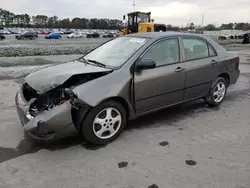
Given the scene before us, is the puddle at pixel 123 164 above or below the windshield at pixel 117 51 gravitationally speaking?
below

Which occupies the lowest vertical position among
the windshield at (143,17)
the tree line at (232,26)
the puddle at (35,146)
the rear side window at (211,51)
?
the puddle at (35,146)

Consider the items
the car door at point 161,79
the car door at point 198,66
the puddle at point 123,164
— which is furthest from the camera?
the car door at point 198,66

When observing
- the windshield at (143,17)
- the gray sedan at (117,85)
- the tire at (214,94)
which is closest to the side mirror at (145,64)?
the gray sedan at (117,85)

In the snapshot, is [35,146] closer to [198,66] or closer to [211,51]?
[198,66]

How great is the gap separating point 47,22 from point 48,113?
10817cm

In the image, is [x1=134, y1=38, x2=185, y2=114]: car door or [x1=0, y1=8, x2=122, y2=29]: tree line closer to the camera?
[x1=134, y1=38, x2=185, y2=114]: car door

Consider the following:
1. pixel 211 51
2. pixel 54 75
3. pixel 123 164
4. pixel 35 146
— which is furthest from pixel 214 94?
pixel 35 146

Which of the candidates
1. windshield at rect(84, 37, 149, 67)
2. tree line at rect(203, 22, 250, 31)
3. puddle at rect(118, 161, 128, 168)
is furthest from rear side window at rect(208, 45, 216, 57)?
tree line at rect(203, 22, 250, 31)

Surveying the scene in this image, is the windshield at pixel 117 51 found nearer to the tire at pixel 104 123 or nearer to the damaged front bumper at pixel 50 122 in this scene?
the tire at pixel 104 123

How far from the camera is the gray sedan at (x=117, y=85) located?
10.3ft

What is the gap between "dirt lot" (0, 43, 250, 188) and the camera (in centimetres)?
267

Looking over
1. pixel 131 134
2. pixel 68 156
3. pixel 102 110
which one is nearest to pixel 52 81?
pixel 102 110

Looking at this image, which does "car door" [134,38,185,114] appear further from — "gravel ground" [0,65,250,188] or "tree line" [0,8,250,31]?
"tree line" [0,8,250,31]

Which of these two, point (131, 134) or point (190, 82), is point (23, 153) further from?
point (190, 82)
